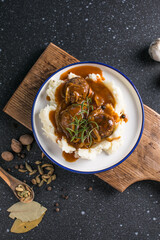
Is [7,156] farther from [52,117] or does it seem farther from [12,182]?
[52,117]

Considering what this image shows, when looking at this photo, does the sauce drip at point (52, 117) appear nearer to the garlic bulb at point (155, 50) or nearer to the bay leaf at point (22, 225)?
the bay leaf at point (22, 225)

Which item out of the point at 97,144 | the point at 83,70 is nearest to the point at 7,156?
the point at 97,144

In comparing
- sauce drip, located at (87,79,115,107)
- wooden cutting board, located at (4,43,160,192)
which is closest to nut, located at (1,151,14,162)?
wooden cutting board, located at (4,43,160,192)

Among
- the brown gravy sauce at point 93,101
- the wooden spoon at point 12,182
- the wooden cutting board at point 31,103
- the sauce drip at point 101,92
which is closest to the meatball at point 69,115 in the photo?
the brown gravy sauce at point 93,101

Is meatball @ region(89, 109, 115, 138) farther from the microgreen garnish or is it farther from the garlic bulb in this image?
the garlic bulb

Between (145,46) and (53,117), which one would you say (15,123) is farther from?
(145,46)
